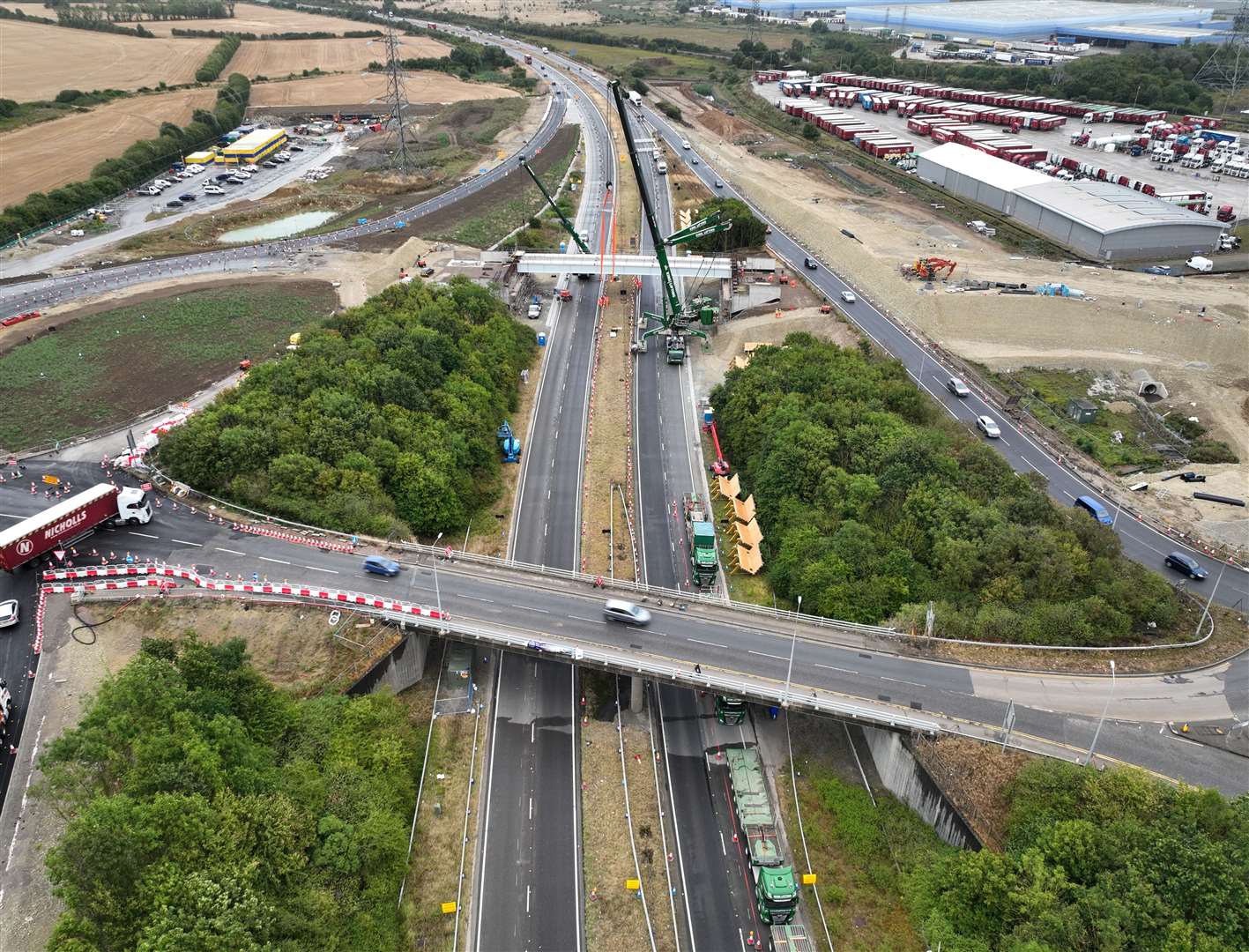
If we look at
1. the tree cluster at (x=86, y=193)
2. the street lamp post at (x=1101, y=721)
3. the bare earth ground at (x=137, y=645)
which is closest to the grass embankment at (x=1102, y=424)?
the street lamp post at (x=1101, y=721)

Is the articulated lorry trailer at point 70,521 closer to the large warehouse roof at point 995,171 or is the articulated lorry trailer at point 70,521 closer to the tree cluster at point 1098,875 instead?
the tree cluster at point 1098,875

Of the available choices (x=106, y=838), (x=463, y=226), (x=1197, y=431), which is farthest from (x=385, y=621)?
(x=463, y=226)

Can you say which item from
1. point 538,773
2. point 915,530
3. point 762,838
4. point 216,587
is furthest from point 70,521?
point 915,530

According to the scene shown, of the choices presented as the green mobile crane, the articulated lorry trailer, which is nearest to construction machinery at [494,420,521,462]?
the green mobile crane

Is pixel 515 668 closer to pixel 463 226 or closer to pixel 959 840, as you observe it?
pixel 959 840

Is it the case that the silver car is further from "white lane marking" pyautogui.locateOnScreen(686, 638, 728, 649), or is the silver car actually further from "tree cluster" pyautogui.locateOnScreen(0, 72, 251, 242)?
"tree cluster" pyautogui.locateOnScreen(0, 72, 251, 242)

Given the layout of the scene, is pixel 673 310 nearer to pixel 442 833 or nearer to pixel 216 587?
pixel 216 587
